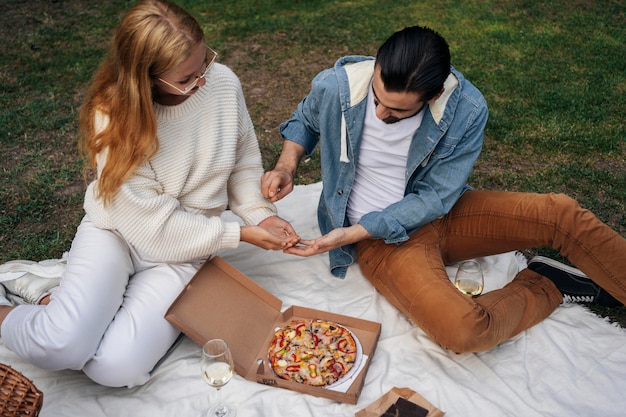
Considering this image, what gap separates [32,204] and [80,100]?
181 cm

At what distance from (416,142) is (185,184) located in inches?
49.4

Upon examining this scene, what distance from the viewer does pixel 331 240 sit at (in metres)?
3.27

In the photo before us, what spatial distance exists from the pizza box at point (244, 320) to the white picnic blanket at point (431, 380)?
8cm

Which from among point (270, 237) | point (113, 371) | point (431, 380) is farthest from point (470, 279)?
point (113, 371)

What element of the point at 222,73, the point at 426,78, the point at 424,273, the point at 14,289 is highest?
the point at 426,78

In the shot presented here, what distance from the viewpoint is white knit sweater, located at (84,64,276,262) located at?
10.1 feet

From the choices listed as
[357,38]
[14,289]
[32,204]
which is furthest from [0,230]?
[357,38]

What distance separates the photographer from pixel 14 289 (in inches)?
137

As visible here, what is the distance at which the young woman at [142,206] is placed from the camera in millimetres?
2807

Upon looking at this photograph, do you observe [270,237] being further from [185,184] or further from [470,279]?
[470,279]

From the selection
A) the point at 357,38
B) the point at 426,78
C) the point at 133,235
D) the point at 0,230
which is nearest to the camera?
the point at 426,78

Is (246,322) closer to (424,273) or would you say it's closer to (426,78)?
(424,273)

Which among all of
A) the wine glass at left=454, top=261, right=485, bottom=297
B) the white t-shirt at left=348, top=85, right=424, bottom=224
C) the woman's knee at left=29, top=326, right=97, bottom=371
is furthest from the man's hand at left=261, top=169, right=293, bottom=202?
the woman's knee at left=29, top=326, right=97, bottom=371

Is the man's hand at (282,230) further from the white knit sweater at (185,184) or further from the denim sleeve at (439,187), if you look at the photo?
the denim sleeve at (439,187)
